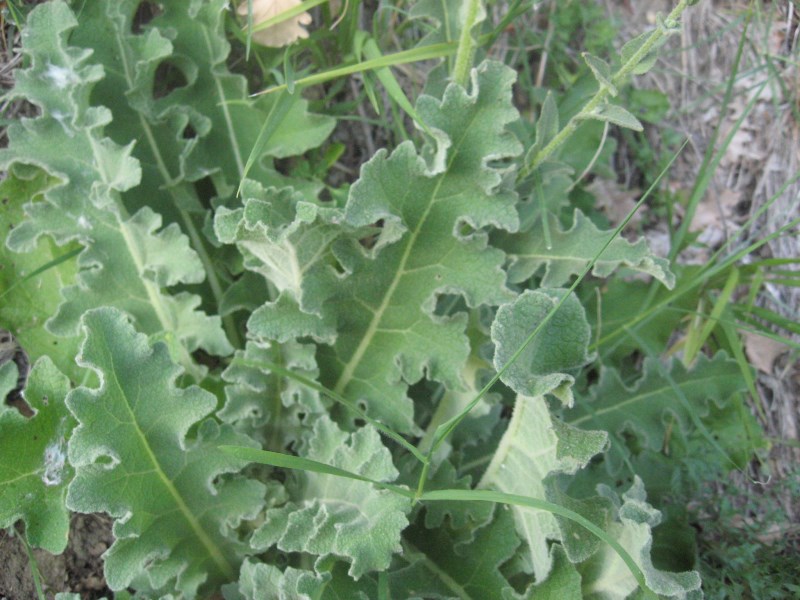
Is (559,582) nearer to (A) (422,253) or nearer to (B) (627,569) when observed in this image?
(B) (627,569)

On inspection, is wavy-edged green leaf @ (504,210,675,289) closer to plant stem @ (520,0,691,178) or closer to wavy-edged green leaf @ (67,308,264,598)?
plant stem @ (520,0,691,178)

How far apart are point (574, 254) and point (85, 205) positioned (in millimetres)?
1113

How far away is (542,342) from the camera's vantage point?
1.35 m

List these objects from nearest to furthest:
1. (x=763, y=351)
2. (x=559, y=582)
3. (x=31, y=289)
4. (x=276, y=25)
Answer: (x=559, y=582) < (x=31, y=289) < (x=276, y=25) < (x=763, y=351)

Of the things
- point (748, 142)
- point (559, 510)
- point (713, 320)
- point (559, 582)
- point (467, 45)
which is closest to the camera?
point (559, 510)

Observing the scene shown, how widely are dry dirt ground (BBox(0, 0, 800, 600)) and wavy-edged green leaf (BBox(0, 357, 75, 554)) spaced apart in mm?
1161

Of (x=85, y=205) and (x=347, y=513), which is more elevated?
(x=85, y=205)

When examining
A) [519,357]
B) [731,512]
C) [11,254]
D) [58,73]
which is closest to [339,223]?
[519,357]

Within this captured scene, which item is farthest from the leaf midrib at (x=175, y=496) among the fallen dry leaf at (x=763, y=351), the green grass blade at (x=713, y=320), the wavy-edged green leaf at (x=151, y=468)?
the fallen dry leaf at (x=763, y=351)

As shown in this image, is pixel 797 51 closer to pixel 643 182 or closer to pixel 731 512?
pixel 643 182

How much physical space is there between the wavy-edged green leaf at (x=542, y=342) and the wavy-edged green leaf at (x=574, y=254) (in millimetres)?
278

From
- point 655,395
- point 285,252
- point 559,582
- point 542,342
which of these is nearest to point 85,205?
point 285,252

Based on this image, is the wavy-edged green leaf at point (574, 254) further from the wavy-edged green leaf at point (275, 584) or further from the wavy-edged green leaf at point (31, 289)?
the wavy-edged green leaf at point (31, 289)

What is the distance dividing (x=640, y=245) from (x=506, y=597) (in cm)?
77
